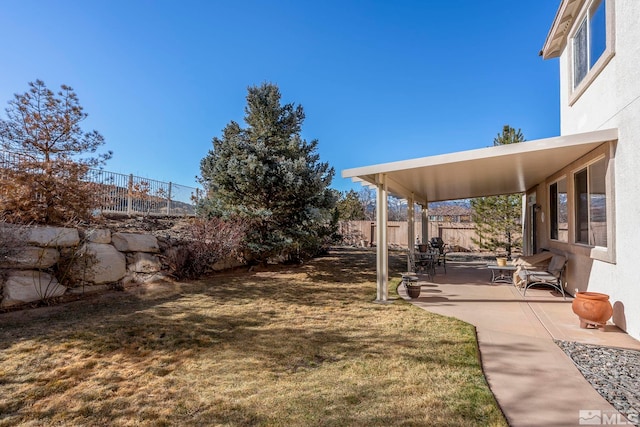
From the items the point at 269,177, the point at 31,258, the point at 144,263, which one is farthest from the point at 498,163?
the point at 31,258

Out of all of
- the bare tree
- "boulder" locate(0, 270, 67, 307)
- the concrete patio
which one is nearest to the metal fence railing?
the bare tree

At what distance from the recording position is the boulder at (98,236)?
21.6 feet

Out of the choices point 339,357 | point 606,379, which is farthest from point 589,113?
point 339,357

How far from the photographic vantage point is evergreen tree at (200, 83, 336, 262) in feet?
31.9

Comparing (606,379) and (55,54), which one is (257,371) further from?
(55,54)

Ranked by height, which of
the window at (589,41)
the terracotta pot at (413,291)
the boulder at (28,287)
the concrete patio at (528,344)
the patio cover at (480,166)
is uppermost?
the window at (589,41)

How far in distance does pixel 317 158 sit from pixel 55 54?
24.1 feet

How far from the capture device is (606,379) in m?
3.00

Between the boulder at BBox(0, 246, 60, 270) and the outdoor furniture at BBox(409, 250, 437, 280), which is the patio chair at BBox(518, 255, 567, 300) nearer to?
the outdoor furniture at BBox(409, 250, 437, 280)

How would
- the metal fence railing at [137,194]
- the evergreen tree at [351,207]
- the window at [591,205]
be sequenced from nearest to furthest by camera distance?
the window at [591,205]
the metal fence railing at [137,194]
the evergreen tree at [351,207]

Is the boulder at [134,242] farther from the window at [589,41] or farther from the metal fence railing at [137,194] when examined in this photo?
the window at [589,41]

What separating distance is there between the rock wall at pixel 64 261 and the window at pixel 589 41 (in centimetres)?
996

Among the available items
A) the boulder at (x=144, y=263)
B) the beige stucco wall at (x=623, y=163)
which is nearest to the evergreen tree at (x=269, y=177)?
the boulder at (x=144, y=263)

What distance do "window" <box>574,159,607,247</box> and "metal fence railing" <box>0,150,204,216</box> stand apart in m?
10.1
